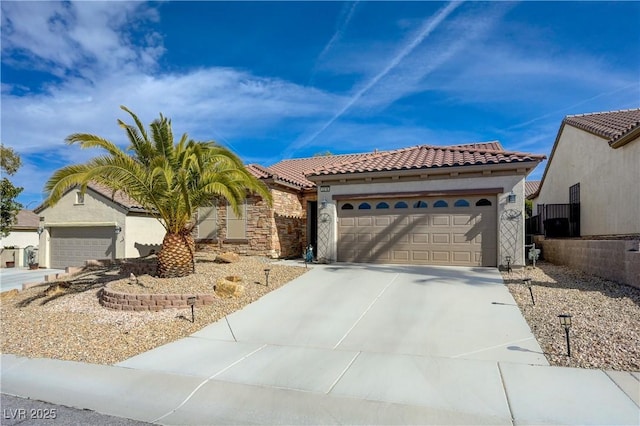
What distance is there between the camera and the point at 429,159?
1383 cm

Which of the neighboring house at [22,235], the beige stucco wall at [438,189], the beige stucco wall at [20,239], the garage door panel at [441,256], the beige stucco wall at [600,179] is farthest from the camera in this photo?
the neighboring house at [22,235]

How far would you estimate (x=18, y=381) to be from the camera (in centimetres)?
573

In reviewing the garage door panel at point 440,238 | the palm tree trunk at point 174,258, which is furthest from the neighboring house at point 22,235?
the garage door panel at point 440,238

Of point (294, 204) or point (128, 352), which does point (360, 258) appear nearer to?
point (294, 204)

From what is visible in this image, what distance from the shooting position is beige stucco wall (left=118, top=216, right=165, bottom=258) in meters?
19.1

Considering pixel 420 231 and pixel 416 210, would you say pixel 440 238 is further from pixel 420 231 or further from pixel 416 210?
pixel 416 210

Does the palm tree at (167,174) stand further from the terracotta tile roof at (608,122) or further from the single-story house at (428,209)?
the terracotta tile roof at (608,122)

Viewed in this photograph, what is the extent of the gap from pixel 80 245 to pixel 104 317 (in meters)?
14.0

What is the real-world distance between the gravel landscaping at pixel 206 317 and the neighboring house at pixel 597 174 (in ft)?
8.48

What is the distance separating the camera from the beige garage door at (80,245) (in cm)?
1955

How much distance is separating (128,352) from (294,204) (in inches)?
443

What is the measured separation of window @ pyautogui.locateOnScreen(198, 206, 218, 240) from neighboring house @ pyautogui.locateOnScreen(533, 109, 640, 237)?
13658 mm

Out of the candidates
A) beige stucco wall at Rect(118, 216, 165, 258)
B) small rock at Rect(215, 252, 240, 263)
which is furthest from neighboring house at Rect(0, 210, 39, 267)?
small rock at Rect(215, 252, 240, 263)

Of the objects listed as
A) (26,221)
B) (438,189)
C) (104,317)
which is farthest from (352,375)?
(26,221)
